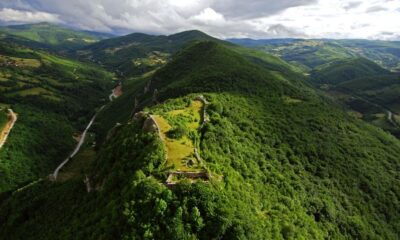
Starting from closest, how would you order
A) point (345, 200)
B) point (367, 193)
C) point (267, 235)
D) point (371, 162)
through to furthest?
point (267, 235)
point (345, 200)
point (367, 193)
point (371, 162)

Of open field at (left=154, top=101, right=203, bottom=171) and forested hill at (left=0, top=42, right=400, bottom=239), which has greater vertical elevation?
open field at (left=154, top=101, right=203, bottom=171)

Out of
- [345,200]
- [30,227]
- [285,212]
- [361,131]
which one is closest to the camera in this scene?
[285,212]

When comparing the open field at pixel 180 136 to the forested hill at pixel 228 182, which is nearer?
the forested hill at pixel 228 182

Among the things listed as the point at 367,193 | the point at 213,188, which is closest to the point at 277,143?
the point at 367,193

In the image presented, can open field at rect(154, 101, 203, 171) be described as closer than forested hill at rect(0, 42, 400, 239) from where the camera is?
No

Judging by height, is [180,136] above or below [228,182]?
above

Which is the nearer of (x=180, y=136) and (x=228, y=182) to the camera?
(x=228, y=182)

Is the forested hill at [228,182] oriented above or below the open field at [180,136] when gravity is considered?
below

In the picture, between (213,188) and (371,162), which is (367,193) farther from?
(213,188)
